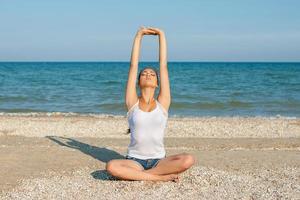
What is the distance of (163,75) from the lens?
8484 mm

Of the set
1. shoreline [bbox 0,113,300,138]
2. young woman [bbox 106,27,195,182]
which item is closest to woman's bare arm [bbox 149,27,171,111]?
young woman [bbox 106,27,195,182]

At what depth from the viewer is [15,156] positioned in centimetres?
1066

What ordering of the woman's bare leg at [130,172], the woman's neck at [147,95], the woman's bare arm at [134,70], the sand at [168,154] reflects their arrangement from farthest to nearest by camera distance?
the woman's bare arm at [134,70] < the woman's neck at [147,95] < the woman's bare leg at [130,172] < the sand at [168,154]

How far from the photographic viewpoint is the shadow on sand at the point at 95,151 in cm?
880

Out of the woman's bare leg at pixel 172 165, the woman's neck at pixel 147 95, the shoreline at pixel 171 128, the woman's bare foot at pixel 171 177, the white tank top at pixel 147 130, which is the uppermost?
the woman's neck at pixel 147 95

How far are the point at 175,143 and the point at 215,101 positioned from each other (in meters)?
16.9

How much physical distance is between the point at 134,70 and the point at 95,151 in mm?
3683

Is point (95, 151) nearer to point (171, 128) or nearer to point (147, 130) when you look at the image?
point (147, 130)

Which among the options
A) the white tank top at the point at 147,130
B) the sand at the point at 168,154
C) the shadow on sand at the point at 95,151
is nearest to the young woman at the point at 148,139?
the white tank top at the point at 147,130

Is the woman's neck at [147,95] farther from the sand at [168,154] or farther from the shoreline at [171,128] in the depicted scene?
the shoreline at [171,128]

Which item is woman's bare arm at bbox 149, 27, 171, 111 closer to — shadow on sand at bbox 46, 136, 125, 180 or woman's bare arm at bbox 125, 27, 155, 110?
woman's bare arm at bbox 125, 27, 155, 110

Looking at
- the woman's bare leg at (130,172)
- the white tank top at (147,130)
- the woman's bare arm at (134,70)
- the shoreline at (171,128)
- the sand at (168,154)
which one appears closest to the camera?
the sand at (168,154)

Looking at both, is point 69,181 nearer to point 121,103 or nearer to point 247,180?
A: point 247,180

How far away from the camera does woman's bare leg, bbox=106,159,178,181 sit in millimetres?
8023
